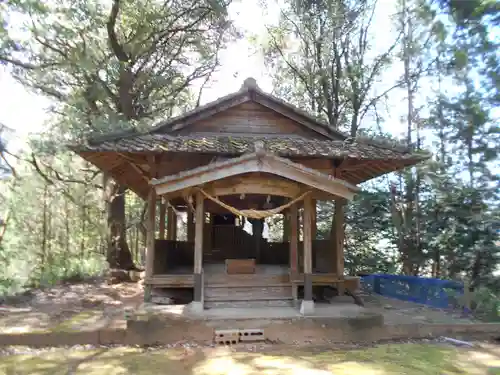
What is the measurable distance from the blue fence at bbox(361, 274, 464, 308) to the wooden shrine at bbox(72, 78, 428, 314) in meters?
2.23

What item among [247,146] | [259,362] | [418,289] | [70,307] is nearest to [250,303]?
[259,362]

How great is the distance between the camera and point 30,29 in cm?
1416

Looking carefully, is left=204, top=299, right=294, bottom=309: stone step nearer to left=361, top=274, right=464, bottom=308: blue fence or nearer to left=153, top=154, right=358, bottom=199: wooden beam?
left=153, top=154, right=358, bottom=199: wooden beam

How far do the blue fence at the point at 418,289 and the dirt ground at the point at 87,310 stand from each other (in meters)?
0.44

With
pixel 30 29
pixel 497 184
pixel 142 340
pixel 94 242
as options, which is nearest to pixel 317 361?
pixel 142 340

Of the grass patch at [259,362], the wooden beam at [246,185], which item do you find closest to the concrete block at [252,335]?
the grass patch at [259,362]

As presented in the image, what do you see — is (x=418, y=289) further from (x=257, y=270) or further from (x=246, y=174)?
(x=246, y=174)

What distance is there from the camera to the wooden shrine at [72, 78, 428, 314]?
830cm

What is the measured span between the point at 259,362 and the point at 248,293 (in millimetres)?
2828

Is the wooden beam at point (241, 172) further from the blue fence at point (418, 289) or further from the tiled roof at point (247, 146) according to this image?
the blue fence at point (418, 289)

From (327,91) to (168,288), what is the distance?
1328 cm

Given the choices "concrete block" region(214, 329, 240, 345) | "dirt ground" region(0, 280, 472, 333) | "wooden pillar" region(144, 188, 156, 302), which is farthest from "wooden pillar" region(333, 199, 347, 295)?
"wooden pillar" region(144, 188, 156, 302)

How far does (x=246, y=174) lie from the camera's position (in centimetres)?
856

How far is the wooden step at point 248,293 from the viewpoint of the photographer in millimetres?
8945
